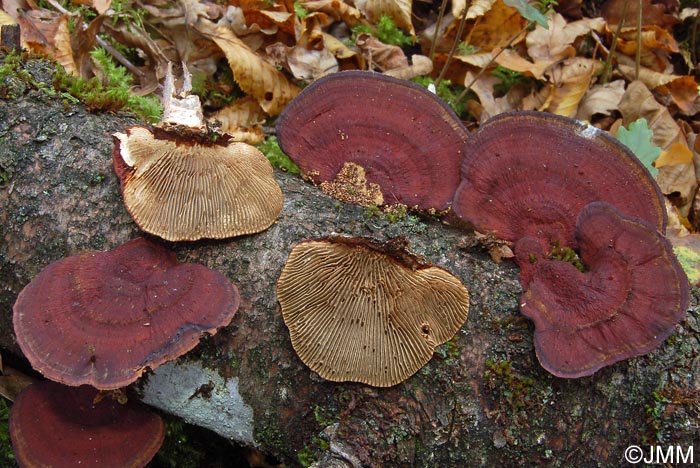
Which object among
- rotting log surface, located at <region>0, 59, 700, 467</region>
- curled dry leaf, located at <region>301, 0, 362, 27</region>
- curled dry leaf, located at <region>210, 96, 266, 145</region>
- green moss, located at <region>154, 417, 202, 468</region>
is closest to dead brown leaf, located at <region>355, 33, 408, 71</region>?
curled dry leaf, located at <region>301, 0, 362, 27</region>

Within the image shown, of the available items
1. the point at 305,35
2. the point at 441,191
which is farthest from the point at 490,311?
the point at 305,35

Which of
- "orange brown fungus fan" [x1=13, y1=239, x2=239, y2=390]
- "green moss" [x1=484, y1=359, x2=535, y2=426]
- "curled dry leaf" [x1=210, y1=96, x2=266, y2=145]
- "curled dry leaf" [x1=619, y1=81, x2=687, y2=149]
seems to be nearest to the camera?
"orange brown fungus fan" [x1=13, y1=239, x2=239, y2=390]

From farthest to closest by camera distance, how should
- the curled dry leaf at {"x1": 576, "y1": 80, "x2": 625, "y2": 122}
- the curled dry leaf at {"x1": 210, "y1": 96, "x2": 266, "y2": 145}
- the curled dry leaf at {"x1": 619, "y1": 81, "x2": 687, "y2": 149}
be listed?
the curled dry leaf at {"x1": 576, "y1": 80, "x2": 625, "y2": 122}, the curled dry leaf at {"x1": 619, "y1": 81, "x2": 687, "y2": 149}, the curled dry leaf at {"x1": 210, "y1": 96, "x2": 266, "y2": 145}

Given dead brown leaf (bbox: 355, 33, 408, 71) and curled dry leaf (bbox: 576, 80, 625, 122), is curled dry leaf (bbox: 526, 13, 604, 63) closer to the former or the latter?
curled dry leaf (bbox: 576, 80, 625, 122)

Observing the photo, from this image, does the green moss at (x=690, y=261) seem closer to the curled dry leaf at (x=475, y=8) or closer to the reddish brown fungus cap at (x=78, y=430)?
the curled dry leaf at (x=475, y=8)

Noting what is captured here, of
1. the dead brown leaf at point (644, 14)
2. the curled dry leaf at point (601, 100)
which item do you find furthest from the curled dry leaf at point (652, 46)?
the curled dry leaf at point (601, 100)

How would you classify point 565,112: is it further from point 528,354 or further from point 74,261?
point 74,261
